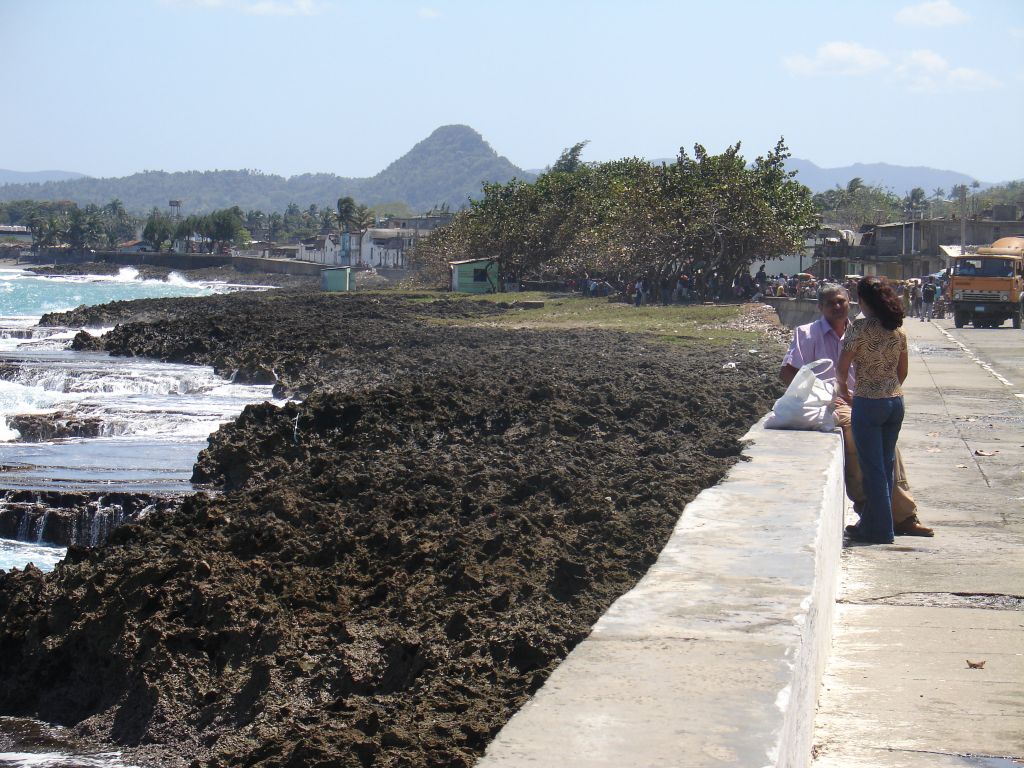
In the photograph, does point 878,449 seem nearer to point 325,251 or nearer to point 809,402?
point 809,402

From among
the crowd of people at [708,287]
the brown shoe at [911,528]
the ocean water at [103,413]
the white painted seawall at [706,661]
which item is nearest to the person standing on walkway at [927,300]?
the crowd of people at [708,287]

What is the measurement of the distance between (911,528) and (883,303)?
1417mm

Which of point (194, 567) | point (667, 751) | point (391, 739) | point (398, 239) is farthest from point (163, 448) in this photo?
point (398, 239)

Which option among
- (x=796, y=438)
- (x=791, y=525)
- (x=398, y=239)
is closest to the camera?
(x=791, y=525)

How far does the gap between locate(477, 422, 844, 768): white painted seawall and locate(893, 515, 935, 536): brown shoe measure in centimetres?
203

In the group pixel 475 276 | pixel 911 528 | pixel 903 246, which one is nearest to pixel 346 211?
pixel 475 276

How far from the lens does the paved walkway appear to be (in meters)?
4.10

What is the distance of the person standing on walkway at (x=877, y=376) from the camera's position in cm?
678

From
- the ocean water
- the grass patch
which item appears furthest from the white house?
the ocean water

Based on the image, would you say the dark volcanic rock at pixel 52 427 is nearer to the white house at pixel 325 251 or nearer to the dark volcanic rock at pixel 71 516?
the dark volcanic rock at pixel 71 516

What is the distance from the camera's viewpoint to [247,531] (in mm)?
9617

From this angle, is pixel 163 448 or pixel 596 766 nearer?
pixel 596 766

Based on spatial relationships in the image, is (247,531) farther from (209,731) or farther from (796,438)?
(796,438)

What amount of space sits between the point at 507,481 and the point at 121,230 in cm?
18735
